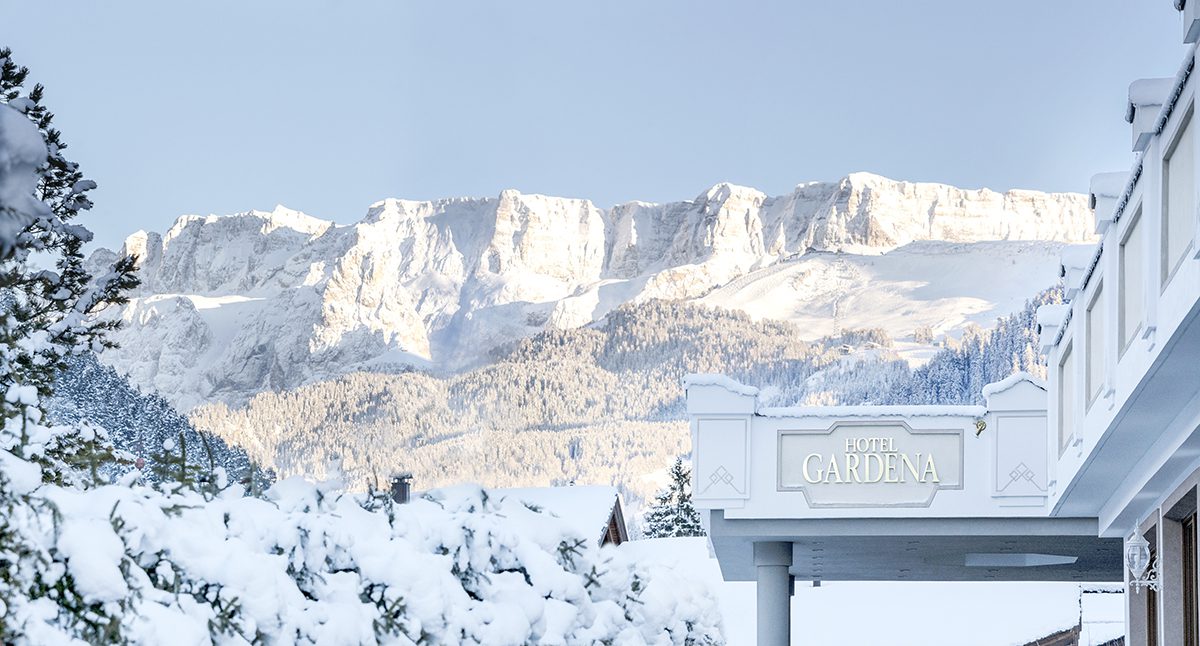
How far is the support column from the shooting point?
70.6ft

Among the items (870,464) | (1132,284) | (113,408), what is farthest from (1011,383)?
(113,408)

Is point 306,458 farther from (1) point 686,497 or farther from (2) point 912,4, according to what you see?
(2) point 912,4

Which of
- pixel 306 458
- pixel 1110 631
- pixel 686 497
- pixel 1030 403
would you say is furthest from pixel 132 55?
pixel 1030 403

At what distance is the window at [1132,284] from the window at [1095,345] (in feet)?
3.68

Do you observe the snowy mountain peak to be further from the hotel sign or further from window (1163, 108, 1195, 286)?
window (1163, 108, 1195, 286)

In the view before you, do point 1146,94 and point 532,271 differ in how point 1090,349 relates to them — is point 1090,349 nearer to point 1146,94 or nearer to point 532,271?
point 1146,94

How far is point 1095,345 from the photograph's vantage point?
11.6m

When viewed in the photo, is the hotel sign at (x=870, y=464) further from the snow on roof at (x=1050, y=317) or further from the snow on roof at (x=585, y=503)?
the snow on roof at (x=585, y=503)

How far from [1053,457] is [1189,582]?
3359 millimetres

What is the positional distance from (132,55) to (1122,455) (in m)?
154

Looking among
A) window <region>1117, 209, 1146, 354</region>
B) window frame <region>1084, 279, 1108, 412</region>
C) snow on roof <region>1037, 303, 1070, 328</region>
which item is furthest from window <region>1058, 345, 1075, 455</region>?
window <region>1117, 209, 1146, 354</region>

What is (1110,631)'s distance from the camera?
119ft

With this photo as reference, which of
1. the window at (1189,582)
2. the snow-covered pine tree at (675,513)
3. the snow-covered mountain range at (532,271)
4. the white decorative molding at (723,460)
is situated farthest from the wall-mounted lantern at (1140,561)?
the snow-covered mountain range at (532,271)

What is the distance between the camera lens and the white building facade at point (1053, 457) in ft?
28.0
